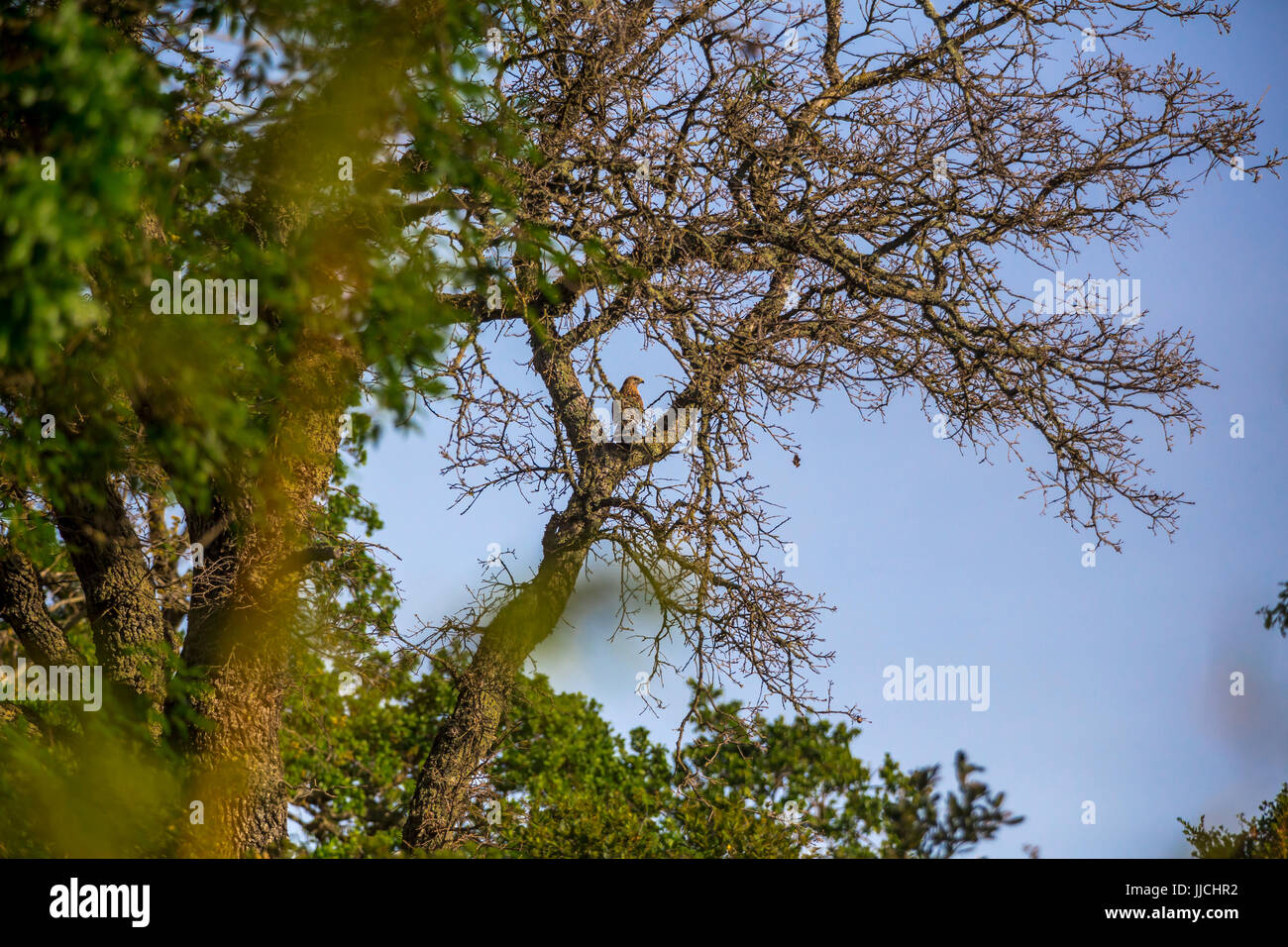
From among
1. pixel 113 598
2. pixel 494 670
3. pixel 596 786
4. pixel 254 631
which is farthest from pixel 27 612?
pixel 596 786

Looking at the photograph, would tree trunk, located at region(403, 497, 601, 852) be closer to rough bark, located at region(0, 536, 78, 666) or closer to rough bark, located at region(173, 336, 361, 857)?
rough bark, located at region(173, 336, 361, 857)

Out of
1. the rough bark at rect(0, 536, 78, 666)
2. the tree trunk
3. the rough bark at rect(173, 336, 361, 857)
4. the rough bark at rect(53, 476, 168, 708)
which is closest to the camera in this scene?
the rough bark at rect(173, 336, 361, 857)

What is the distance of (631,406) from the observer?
8.70 meters

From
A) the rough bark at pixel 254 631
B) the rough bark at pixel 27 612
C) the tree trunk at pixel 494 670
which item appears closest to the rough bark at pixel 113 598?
the rough bark at pixel 254 631

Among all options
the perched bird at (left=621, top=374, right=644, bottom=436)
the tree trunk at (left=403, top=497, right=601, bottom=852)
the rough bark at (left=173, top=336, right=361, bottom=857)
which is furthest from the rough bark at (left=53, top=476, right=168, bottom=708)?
the perched bird at (left=621, top=374, right=644, bottom=436)

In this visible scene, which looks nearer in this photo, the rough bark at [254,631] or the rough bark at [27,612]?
the rough bark at [254,631]

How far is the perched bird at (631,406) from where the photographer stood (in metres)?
8.70

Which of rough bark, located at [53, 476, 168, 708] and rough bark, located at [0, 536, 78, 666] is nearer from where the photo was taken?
rough bark, located at [53, 476, 168, 708]

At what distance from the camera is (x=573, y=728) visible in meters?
17.6

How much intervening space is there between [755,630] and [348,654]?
3015 mm

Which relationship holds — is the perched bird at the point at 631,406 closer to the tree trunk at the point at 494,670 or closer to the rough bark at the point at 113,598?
the tree trunk at the point at 494,670

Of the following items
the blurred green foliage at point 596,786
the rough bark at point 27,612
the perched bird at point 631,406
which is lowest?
the blurred green foliage at point 596,786

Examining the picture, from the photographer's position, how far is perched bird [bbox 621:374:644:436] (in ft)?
28.5

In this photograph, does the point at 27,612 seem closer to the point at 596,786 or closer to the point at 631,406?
the point at 631,406
